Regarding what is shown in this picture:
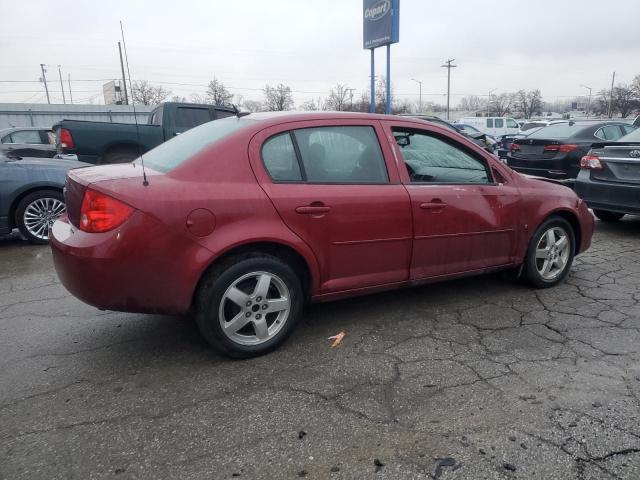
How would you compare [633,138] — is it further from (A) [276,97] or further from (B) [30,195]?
(A) [276,97]

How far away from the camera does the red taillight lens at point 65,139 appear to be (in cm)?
852

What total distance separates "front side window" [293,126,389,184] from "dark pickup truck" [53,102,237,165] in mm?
5527

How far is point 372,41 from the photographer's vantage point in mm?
17047

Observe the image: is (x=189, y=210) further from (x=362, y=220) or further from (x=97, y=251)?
(x=362, y=220)

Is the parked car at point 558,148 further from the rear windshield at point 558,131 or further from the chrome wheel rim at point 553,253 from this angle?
the chrome wheel rim at point 553,253

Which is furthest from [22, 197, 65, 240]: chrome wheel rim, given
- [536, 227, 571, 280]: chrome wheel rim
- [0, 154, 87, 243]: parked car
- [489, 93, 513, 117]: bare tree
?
[489, 93, 513, 117]: bare tree

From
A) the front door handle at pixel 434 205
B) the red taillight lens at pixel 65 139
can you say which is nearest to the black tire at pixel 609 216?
the front door handle at pixel 434 205

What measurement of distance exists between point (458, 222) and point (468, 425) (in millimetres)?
1691

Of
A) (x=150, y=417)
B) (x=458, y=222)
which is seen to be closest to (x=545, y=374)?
(x=458, y=222)

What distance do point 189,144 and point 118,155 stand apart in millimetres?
6635

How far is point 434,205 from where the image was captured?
11.5ft

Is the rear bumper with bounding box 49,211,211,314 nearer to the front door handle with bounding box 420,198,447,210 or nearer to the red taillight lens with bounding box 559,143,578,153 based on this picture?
the front door handle with bounding box 420,198,447,210

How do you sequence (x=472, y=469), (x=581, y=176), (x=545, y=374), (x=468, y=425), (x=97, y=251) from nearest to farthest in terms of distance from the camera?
(x=472, y=469)
(x=468, y=425)
(x=97, y=251)
(x=545, y=374)
(x=581, y=176)

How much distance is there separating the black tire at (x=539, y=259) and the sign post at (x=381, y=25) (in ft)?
41.3
